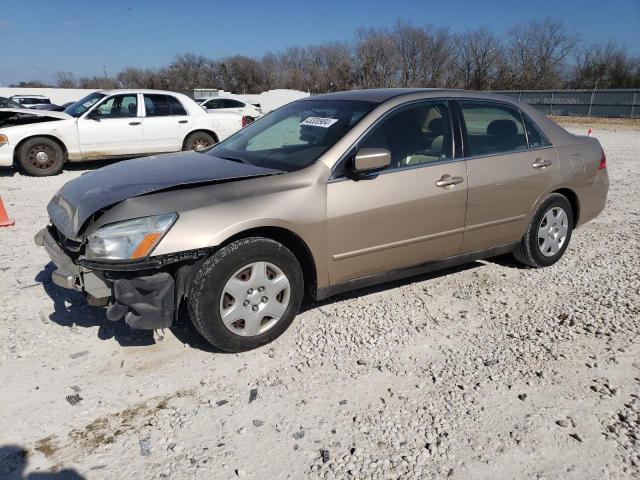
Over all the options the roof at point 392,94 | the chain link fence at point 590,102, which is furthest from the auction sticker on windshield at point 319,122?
the chain link fence at point 590,102

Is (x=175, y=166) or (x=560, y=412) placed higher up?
(x=175, y=166)

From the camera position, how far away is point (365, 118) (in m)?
3.71

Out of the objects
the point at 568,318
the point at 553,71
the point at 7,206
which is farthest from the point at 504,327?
the point at 553,71

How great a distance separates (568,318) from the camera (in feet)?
12.9

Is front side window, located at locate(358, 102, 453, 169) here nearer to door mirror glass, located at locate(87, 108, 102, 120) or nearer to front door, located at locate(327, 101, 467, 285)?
front door, located at locate(327, 101, 467, 285)

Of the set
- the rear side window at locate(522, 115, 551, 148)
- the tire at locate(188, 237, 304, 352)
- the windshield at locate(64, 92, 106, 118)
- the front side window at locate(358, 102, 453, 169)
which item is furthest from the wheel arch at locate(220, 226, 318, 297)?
the windshield at locate(64, 92, 106, 118)

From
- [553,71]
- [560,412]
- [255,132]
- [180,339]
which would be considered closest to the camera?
[560,412]

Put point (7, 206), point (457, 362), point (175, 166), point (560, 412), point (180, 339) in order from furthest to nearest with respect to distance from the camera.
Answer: point (7, 206), point (175, 166), point (180, 339), point (457, 362), point (560, 412)

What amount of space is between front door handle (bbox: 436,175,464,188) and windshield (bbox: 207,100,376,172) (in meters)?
0.76

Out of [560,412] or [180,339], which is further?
[180,339]

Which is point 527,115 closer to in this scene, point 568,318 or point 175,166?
point 568,318

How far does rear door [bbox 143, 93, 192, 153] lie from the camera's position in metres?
10.5

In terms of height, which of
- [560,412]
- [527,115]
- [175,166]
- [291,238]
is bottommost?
[560,412]

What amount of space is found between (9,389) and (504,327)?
3.26 meters
